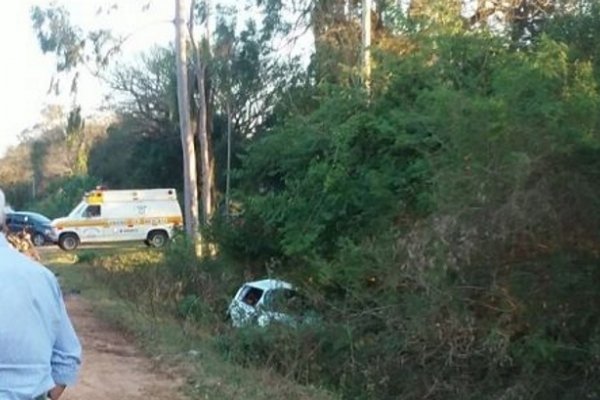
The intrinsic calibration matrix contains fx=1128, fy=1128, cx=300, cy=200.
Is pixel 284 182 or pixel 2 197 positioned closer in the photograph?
pixel 2 197

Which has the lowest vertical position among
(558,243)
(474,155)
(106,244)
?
(106,244)

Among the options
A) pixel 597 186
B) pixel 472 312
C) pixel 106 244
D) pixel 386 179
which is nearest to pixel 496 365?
pixel 472 312

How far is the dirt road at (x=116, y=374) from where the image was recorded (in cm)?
1120

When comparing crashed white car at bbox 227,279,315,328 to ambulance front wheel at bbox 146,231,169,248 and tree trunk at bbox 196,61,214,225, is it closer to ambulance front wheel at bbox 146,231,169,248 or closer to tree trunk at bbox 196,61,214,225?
tree trunk at bbox 196,61,214,225

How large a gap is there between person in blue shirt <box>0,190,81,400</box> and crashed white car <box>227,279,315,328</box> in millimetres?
11547

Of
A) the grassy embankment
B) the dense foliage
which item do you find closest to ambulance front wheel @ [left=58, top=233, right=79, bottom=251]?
the grassy embankment

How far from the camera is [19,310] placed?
406 cm

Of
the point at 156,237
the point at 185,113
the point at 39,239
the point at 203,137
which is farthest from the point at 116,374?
the point at 39,239

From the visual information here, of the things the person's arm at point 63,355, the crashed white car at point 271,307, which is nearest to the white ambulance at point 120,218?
the crashed white car at point 271,307

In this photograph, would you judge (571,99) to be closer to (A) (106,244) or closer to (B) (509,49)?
(B) (509,49)

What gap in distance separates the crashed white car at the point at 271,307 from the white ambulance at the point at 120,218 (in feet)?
99.0

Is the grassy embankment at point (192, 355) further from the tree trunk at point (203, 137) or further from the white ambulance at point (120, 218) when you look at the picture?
the white ambulance at point (120, 218)

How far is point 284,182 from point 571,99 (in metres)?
10.3

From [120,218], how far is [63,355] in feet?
150
